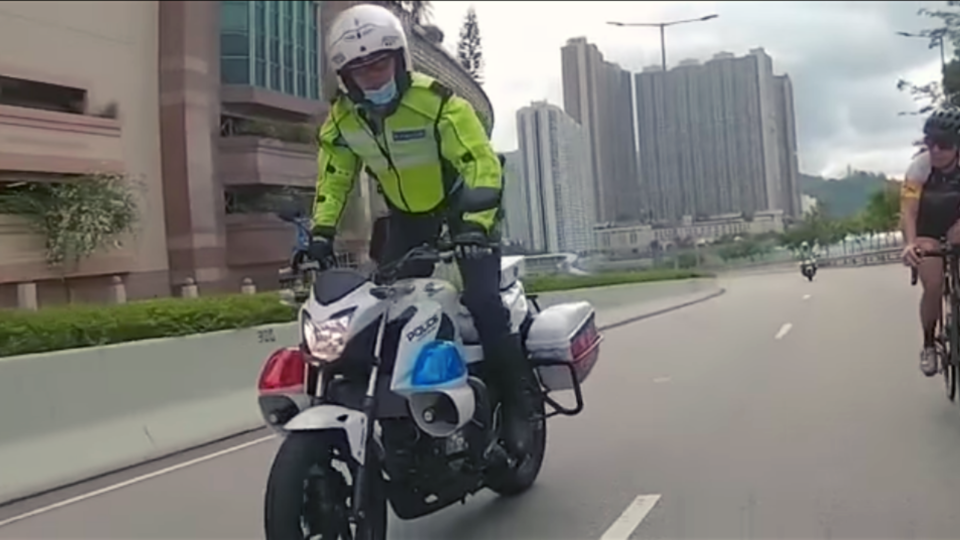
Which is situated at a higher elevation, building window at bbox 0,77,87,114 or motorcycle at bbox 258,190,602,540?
building window at bbox 0,77,87,114

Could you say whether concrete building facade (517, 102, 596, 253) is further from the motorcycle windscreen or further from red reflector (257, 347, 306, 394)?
the motorcycle windscreen

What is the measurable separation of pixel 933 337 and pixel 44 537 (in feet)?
19.6

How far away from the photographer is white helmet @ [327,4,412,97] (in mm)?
5035

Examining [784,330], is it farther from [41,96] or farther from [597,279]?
[41,96]

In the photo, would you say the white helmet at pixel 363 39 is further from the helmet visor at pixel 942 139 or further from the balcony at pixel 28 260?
the helmet visor at pixel 942 139

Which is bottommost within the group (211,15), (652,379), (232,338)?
(652,379)

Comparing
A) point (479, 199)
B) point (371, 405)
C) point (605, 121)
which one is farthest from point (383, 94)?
point (605, 121)

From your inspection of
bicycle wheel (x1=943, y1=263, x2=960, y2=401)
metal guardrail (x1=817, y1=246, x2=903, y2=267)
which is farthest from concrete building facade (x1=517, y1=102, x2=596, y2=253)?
metal guardrail (x1=817, y1=246, x2=903, y2=267)

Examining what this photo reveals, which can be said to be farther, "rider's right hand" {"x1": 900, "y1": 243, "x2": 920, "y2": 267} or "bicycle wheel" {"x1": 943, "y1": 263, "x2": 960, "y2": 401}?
"bicycle wheel" {"x1": 943, "y1": 263, "x2": 960, "y2": 401}

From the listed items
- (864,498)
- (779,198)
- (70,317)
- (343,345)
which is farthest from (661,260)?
(343,345)

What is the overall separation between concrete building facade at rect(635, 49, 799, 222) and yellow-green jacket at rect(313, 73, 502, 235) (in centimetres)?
1108

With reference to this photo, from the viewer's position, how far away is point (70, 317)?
9062 mm

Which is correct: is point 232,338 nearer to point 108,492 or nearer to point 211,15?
point 108,492

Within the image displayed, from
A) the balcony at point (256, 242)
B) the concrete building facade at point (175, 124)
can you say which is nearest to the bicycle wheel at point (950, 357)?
the concrete building facade at point (175, 124)
